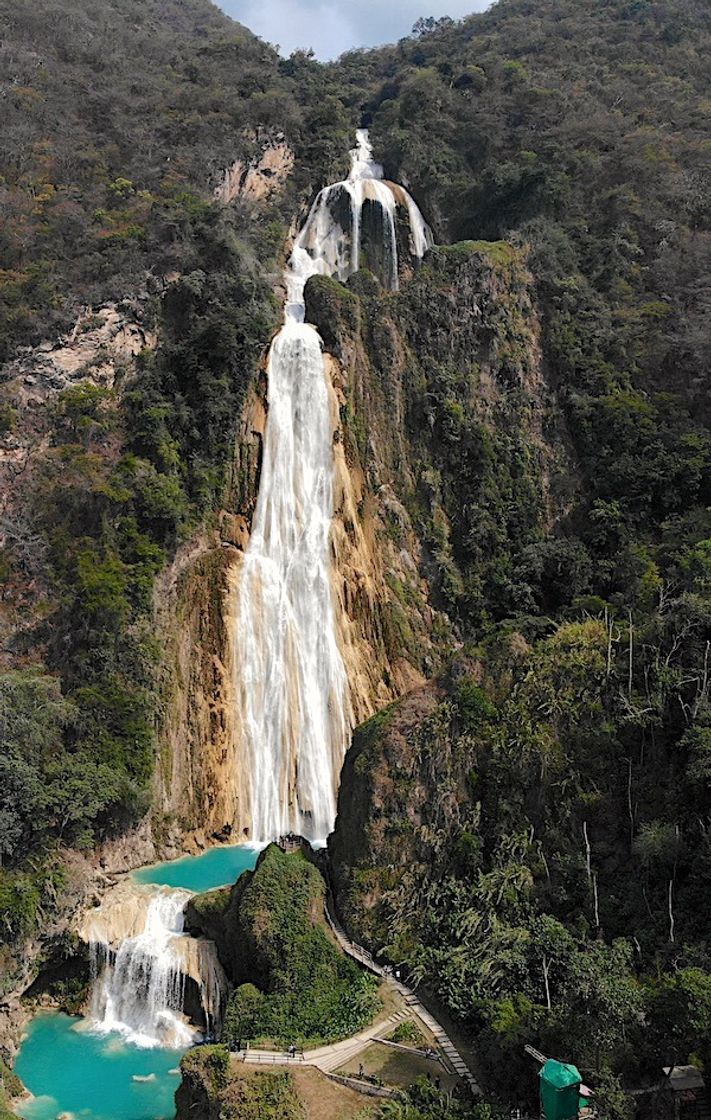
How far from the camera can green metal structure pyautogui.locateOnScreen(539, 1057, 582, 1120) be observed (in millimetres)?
13117

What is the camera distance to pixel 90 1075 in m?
17.8

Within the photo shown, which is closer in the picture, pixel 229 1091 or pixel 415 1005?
pixel 229 1091

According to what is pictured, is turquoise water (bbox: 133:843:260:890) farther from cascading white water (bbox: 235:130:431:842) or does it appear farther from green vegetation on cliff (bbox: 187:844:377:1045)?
green vegetation on cliff (bbox: 187:844:377:1045)

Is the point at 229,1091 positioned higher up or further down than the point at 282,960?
further down

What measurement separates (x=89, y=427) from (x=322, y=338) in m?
10.9

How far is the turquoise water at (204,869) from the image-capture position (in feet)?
79.0

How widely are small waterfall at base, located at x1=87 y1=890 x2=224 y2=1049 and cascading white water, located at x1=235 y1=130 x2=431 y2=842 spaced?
785 cm

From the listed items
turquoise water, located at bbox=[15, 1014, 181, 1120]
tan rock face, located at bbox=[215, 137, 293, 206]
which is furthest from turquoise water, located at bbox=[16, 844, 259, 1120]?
tan rock face, located at bbox=[215, 137, 293, 206]

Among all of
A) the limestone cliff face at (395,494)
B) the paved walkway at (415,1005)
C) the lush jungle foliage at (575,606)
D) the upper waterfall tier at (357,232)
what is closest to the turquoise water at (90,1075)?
the paved walkway at (415,1005)

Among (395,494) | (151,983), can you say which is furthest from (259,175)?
(151,983)

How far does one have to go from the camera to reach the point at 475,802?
2081 cm

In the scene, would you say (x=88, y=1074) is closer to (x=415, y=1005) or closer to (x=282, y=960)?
(x=282, y=960)

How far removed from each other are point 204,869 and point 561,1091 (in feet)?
46.7

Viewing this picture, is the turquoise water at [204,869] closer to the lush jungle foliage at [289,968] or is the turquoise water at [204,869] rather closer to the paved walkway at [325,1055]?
the lush jungle foliage at [289,968]
